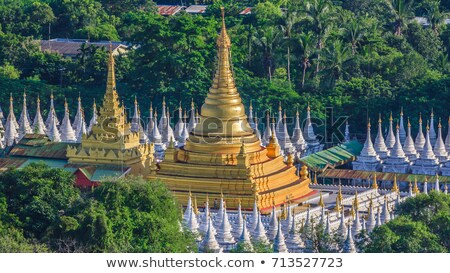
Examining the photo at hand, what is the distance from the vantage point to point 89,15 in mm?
127938

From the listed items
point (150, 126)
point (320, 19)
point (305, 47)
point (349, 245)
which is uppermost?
point (320, 19)

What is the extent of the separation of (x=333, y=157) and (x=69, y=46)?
35146 mm

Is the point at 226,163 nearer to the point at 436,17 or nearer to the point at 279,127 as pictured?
the point at 279,127

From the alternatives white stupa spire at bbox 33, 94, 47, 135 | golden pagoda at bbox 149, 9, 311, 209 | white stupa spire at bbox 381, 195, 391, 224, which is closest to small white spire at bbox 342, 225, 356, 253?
white stupa spire at bbox 381, 195, 391, 224

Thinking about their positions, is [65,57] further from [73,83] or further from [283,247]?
A: [283,247]

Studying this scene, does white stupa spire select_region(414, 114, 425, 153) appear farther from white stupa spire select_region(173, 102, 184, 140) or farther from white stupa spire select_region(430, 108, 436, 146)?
white stupa spire select_region(173, 102, 184, 140)

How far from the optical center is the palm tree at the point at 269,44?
4250 inches

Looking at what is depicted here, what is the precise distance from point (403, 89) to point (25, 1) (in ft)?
145

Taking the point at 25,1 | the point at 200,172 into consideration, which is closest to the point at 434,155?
the point at 200,172

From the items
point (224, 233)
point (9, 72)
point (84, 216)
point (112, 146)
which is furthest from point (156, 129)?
point (84, 216)

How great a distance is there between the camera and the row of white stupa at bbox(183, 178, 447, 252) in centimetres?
7094

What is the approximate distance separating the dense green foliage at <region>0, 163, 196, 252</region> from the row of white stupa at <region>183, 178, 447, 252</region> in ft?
3.21

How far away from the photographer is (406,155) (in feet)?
294

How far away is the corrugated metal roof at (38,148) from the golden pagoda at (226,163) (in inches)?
212
